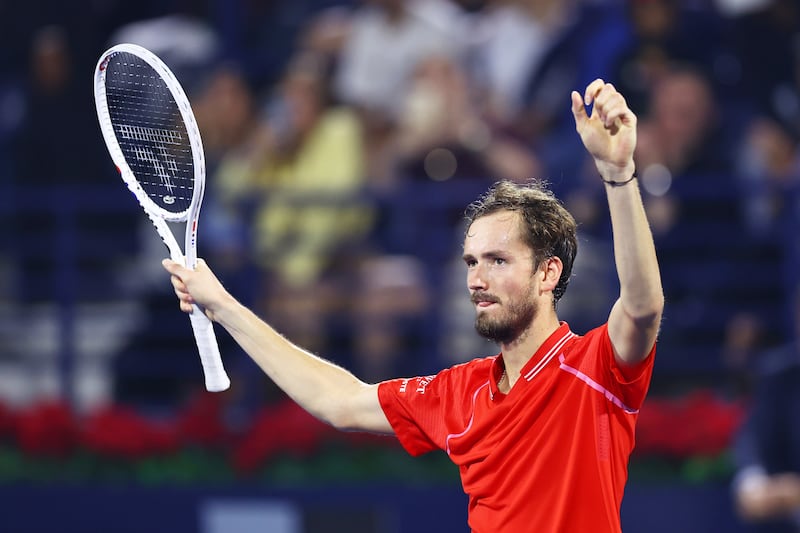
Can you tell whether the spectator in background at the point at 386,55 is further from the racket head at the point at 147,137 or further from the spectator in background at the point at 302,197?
the racket head at the point at 147,137

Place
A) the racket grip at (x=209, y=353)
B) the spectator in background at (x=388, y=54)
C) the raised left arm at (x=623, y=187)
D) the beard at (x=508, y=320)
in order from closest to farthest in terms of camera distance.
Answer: the raised left arm at (x=623, y=187) < the beard at (x=508, y=320) < the racket grip at (x=209, y=353) < the spectator in background at (x=388, y=54)

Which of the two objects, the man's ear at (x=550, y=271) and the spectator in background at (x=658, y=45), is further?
the spectator in background at (x=658, y=45)

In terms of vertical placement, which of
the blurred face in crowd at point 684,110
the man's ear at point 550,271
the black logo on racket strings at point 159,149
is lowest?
the man's ear at point 550,271

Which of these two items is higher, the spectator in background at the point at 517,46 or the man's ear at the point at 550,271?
the spectator in background at the point at 517,46

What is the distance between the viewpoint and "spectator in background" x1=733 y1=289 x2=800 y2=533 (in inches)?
278

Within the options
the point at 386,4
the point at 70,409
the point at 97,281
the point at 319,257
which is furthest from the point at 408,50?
the point at 70,409

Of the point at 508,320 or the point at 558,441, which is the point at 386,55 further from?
the point at 558,441

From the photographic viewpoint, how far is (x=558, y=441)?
3998mm

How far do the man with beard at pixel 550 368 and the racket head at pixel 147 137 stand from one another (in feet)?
3.87

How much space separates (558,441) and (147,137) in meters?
2.06

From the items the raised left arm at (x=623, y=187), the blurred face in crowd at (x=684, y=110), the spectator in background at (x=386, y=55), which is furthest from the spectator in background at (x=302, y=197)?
the raised left arm at (x=623, y=187)

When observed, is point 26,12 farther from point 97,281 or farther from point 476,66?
point 476,66

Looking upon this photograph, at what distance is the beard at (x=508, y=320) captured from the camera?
13.3 feet

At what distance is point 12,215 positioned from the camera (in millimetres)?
9969
